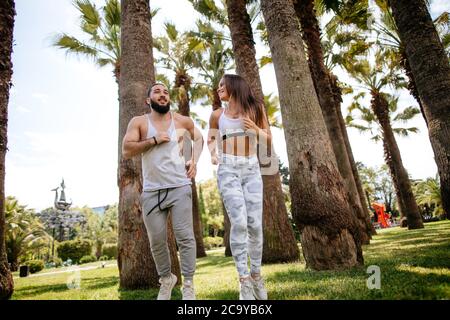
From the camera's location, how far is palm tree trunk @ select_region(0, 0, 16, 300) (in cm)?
479

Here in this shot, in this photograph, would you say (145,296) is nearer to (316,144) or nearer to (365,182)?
(316,144)

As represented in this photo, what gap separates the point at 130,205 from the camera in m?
4.79

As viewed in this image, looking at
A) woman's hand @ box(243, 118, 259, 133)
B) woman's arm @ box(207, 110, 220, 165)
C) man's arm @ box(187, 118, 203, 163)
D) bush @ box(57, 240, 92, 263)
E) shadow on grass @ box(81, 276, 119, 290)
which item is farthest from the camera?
bush @ box(57, 240, 92, 263)

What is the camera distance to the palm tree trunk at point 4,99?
188 inches

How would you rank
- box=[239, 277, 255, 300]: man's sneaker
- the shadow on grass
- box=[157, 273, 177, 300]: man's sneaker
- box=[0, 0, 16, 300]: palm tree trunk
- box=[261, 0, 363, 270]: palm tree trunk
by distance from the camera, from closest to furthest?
1. box=[239, 277, 255, 300]: man's sneaker
2. box=[157, 273, 177, 300]: man's sneaker
3. box=[261, 0, 363, 270]: palm tree trunk
4. box=[0, 0, 16, 300]: palm tree trunk
5. the shadow on grass

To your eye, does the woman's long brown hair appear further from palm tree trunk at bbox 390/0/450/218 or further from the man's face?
palm tree trunk at bbox 390/0/450/218

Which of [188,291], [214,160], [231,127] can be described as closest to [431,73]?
[231,127]

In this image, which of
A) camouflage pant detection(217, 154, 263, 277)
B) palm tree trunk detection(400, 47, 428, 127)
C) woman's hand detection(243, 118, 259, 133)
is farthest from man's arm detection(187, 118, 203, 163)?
palm tree trunk detection(400, 47, 428, 127)

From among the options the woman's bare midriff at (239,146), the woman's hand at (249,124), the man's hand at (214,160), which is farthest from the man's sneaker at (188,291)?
the woman's hand at (249,124)

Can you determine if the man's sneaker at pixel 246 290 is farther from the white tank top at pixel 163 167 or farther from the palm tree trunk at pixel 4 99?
the palm tree trunk at pixel 4 99

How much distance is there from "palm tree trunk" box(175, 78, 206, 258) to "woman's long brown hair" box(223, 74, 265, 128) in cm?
1241

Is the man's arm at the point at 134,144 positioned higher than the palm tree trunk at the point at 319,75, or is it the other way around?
the palm tree trunk at the point at 319,75

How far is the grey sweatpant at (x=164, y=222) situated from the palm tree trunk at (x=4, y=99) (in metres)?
3.36
